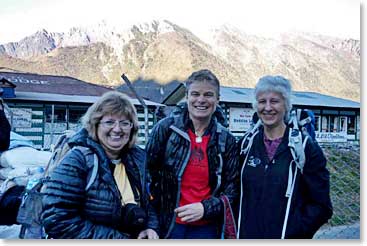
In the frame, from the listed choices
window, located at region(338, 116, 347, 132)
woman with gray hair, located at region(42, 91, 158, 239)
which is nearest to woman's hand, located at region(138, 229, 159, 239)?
woman with gray hair, located at region(42, 91, 158, 239)

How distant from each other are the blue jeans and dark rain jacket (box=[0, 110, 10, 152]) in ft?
2.39

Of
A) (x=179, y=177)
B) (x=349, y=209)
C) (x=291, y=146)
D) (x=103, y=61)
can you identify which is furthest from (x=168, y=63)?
(x=349, y=209)

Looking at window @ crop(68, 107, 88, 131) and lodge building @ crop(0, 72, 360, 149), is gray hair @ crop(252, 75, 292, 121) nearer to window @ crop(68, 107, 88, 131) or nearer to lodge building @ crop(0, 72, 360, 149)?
lodge building @ crop(0, 72, 360, 149)

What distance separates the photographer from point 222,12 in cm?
157

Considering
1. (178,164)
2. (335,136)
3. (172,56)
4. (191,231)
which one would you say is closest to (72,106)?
(172,56)

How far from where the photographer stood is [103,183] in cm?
99

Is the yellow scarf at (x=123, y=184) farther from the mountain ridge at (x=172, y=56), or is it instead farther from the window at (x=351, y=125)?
the window at (x=351, y=125)

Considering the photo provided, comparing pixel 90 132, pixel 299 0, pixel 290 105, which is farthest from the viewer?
pixel 299 0

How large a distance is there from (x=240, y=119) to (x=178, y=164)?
37cm

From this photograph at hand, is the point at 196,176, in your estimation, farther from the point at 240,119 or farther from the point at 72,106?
the point at 72,106

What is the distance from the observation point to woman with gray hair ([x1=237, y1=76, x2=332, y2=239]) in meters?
1.12

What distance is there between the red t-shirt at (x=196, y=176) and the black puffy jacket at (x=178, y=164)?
1 centimetres

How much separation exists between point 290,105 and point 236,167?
24 centimetres

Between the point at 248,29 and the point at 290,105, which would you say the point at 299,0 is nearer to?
the point at 248,29
